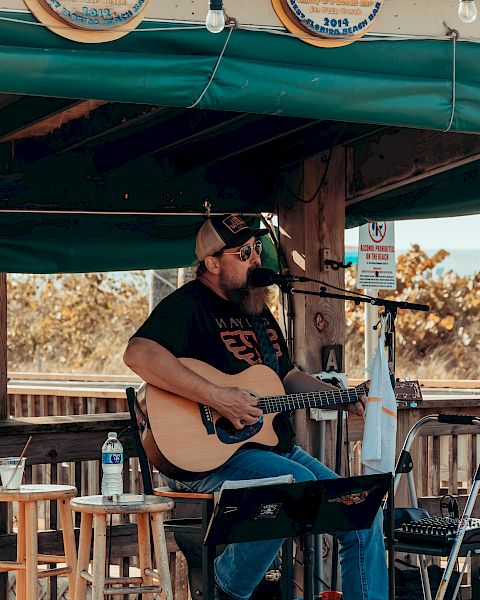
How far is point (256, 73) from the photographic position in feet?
13.4

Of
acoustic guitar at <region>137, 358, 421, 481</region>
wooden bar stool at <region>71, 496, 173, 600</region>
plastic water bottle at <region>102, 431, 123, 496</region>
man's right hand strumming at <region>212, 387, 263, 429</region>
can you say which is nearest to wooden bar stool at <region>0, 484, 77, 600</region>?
wooden bar stool at <region>71, 496, 173, 600</region>

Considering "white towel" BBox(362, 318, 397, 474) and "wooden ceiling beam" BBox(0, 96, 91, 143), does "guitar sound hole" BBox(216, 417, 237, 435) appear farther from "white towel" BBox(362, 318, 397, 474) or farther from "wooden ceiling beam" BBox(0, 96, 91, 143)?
"wooden ceiling beam" BBox(0, 96, 91, 143)

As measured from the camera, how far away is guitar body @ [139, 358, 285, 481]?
4.87 metres

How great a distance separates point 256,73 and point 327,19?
37cm

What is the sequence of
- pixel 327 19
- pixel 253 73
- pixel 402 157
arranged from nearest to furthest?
pixel 253 73 → pixel 327 19 → pixel 402 157

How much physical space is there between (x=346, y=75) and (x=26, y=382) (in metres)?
13.0

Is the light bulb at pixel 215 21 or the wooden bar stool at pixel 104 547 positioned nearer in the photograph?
the light bulb at pixel 215 21

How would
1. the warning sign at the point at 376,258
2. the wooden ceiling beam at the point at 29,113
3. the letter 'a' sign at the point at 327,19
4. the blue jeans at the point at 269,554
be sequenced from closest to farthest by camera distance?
the letter 'a' sign at the point at 327,19 < the blue jeans at the point at 269,554 < the wooden ceiling beam at the point at 29,113 < the warning sign at the point at 376,258

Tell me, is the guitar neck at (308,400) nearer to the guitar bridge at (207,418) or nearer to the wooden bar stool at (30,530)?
the guitar bridge at (207,418)

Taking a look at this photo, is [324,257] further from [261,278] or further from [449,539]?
[449,539]

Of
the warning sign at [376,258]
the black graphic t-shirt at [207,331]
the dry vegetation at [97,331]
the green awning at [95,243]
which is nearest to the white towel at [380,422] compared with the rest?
the black graphic t-shirt at [207,331]

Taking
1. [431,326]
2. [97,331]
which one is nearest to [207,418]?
[431,326]

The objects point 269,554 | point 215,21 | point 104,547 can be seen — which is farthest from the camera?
point 269,554

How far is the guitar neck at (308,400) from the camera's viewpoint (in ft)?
16.6
